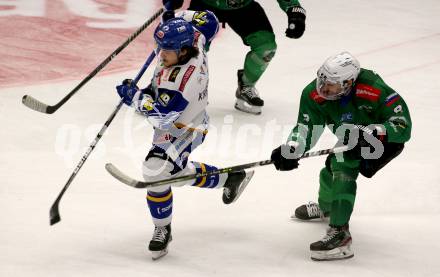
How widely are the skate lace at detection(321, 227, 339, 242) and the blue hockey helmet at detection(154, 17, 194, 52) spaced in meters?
1.28

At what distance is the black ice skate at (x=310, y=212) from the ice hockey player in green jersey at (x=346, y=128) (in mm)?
489

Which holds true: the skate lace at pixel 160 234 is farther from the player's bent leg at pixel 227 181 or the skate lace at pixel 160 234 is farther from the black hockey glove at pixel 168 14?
the black hockey glove at pixel 168 14

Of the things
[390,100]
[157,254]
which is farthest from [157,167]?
[390,100]

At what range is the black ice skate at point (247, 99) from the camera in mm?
7719

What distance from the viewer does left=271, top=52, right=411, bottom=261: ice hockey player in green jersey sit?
4.90 meters

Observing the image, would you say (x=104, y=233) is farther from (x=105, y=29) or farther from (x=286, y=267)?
(x=105, y=29)

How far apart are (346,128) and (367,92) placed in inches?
9.9

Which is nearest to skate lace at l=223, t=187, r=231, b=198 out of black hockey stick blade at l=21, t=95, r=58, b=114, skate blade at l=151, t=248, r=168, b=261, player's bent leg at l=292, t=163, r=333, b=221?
player's bent leg at l=292, t=163, r=333, b=221

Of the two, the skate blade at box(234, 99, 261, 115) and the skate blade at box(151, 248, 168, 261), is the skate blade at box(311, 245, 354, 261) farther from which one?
the skate blade at box(234, 99, 261, 115)

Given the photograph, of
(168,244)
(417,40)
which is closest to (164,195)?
(168,244)

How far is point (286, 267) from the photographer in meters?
5.04

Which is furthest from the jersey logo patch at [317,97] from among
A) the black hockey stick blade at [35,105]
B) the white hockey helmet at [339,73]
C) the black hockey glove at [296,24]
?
the black hockey glove at [296,24]

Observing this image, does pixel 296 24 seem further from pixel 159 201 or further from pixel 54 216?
pixel 54 216

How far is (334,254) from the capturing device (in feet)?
16.7
